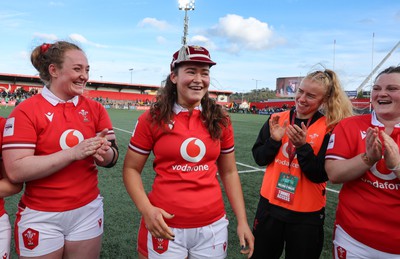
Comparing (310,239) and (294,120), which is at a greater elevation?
(294,120)

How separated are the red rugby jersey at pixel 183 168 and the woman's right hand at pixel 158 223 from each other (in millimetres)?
126

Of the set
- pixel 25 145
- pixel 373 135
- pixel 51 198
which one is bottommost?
pixel 51 198

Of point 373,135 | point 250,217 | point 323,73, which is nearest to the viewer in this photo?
point 373,135

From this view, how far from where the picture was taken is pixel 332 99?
256 cm

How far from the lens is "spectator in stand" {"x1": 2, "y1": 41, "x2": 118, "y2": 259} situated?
1.85m

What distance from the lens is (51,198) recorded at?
1.98 metres

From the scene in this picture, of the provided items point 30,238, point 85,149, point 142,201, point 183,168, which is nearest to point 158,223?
point 142,201

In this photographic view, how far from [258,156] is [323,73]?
0.87 m

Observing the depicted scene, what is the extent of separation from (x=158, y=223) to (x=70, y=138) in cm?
79

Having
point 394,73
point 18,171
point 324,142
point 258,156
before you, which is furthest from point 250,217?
point 18,171

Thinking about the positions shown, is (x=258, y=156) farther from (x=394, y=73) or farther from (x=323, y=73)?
(x=394, y=73)

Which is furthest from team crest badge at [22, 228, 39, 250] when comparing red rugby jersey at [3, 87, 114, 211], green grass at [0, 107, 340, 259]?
green grass at [0, 107, 340, 259]

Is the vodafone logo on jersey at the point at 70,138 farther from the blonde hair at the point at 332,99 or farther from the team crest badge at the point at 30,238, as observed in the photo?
the blonde hair at the point at 332,99

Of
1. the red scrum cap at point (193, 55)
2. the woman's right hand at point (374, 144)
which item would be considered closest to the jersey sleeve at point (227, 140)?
the red scrum cap at point (193, 55)
